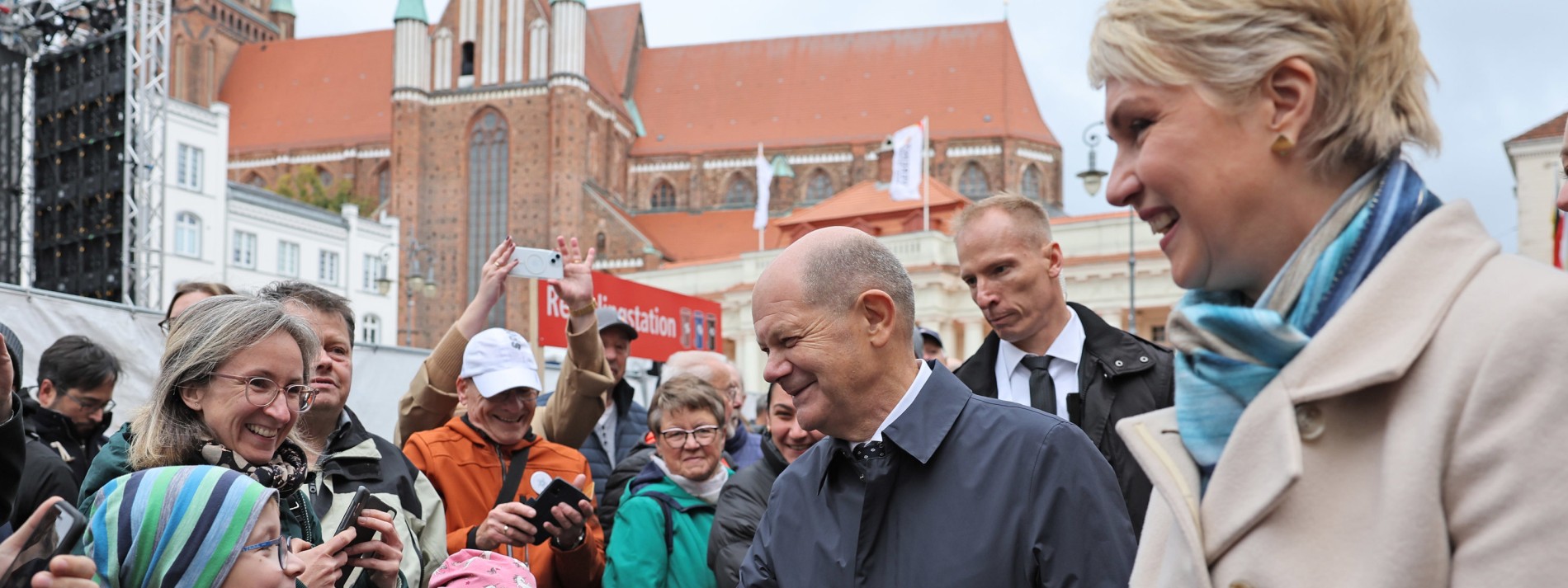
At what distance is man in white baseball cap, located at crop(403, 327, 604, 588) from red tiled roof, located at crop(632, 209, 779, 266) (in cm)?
4950

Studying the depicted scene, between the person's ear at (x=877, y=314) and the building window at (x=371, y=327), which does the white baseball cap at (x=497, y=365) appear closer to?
the person's ear at (x=877, y=314)

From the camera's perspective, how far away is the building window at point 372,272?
4898 centimetres

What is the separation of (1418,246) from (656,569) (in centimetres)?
340

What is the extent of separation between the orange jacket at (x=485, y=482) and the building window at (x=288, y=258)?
1695 inches

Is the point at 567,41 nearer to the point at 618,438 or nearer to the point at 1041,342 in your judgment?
the point at 618,438

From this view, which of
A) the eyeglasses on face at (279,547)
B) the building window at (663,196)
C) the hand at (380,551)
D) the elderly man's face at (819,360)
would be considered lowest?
the hand at (380,551)

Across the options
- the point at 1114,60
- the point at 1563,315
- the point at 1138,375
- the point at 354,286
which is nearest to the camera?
the point at 1563,315

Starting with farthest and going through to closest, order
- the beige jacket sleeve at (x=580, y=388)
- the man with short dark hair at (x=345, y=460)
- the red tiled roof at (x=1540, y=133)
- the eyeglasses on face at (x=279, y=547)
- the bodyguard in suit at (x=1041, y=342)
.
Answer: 1. the red tiled roof at (x=1540, y=133)
2. the beige jacket sleeve at (x=580, y=388)
3. the bodyguard in suit at (x=1041, y=342)
4. the man with short dark hair at (x=345, y=460)
5. the eyeglasses on face at (x=279, y=547)

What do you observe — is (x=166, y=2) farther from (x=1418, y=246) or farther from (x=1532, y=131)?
(x=1532, y=131)

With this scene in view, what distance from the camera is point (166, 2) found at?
56.3 ft

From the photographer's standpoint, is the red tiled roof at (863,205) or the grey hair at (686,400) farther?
the red tiled roof at (863,205)

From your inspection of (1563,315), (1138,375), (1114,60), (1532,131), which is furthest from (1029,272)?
(1532,131)

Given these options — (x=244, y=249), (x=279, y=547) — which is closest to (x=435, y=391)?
(x=279, y=547)

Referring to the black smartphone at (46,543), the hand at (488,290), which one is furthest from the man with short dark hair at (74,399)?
the black smartphone at (46,543)
